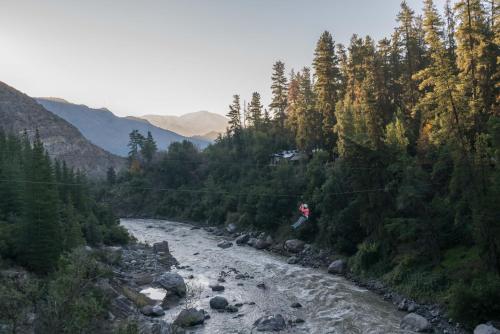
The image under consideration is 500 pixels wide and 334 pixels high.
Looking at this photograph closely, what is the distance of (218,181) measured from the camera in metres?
83.1

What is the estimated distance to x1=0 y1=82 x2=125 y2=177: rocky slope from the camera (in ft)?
500

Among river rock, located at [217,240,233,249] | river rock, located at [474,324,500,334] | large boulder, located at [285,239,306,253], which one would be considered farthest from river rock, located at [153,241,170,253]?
river rock, located at [474,324,500,334]

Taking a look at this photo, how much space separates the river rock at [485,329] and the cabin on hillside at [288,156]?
41394 mm

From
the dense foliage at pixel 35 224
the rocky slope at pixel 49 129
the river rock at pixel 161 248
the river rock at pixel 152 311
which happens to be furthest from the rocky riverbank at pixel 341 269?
the rocky slope at pixel 49 129

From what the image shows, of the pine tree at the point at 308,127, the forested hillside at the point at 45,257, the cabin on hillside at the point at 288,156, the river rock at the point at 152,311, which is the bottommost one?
the river rock at the point at 152,311

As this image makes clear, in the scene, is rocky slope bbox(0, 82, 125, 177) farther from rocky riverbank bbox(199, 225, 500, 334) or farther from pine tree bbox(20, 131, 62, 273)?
pine tree bbox(20, 131, 62, 273)

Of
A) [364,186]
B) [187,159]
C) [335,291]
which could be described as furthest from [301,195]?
[187,159]

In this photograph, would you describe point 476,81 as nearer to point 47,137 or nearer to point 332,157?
point 332,157

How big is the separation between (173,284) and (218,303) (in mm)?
5342

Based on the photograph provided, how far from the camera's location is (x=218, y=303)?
28359mm

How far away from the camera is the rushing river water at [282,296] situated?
24.6 m

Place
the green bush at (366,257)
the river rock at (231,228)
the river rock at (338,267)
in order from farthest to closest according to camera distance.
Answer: the river rock at (231,228)
the river rock at (338,267)
the green bush at (366,257)

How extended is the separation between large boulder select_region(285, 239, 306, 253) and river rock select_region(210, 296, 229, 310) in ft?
57.9

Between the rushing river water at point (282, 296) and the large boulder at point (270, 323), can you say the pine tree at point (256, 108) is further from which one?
the large boulder at point (270, 323)
